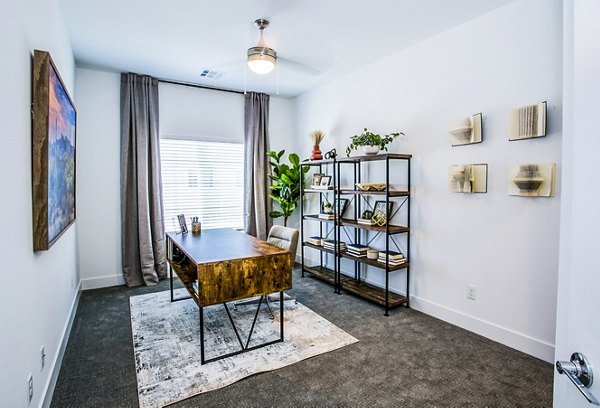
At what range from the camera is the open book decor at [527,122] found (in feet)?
8.21

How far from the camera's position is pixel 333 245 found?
4.37 metres

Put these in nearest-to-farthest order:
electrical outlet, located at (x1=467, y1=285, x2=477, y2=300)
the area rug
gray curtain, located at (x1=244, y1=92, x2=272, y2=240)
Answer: the area rug → electrical outlet, located at (x1=467, y1=285, x2=477, y2=300) → gray curtain, located at (x1=244, y1=92, x2=272, y2=240)

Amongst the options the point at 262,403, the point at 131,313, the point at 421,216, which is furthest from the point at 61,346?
the point at 421,216

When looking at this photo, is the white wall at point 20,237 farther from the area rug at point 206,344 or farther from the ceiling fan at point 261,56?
the ceiling fan at point 261,56

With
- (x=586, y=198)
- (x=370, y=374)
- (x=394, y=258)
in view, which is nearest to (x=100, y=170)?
(x=394, y=258)

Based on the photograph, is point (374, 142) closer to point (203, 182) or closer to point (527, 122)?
point (527, 122)

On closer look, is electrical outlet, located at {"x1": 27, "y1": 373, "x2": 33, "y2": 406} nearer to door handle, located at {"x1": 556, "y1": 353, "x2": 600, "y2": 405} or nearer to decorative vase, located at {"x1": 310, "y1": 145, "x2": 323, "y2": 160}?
door handle, located at {"x1": 556, "y1": 353, "x2": 600, "y2": 405}

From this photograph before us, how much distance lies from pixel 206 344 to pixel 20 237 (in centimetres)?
170

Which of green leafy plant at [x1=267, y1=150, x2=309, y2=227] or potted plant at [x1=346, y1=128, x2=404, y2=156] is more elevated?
potted plant at [x1=346, y1=128, x2=404, y2=156]

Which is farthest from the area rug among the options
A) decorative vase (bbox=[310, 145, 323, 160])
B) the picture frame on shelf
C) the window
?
decorative vase (bbox=[310, 145, 323, 160])

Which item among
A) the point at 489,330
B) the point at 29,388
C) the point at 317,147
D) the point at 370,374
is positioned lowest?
the point at 370,374

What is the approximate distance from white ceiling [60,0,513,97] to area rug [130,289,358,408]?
285 centimetres

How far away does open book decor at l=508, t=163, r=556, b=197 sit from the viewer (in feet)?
8.16

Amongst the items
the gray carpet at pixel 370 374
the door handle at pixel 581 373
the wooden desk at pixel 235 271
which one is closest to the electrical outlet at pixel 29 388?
the gray carpet at pixel 370 374
